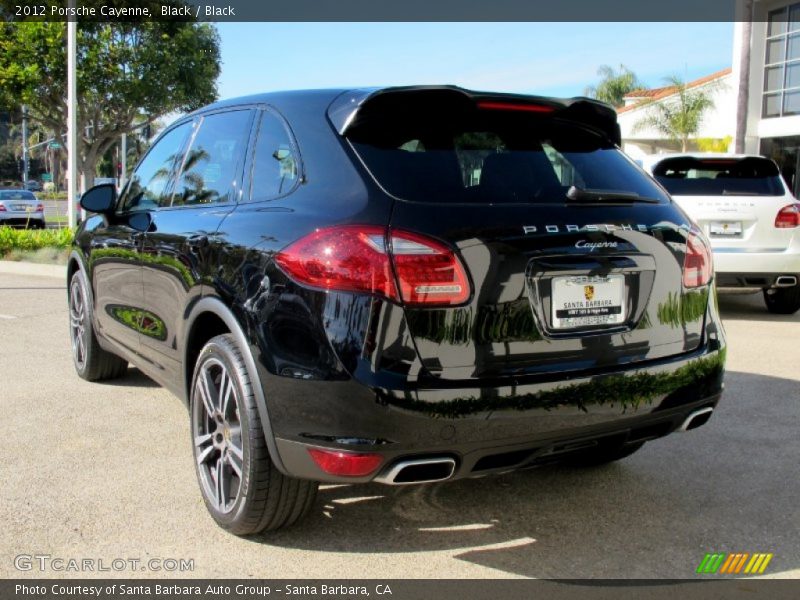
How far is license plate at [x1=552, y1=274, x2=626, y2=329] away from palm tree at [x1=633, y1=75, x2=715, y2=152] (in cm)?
2985

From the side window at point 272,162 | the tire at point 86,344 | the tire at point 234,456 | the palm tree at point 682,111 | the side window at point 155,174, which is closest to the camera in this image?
the tire at point 234,456

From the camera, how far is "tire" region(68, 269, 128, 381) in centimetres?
539

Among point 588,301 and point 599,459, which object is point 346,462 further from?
point 599,459

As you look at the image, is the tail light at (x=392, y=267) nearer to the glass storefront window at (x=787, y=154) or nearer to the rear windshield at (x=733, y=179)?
the rear windshield at (x=733, y=179)

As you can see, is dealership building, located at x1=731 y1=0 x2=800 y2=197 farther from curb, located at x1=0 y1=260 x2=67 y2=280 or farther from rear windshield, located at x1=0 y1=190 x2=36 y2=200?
rear windshield, located at x1=0 y1=190 x2=36 y2=200

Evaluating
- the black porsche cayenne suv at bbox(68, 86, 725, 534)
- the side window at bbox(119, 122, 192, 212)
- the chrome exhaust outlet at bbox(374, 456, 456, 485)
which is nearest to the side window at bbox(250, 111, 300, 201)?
the black porsche cayenne suv at bbox(68, 86, 725, 534)

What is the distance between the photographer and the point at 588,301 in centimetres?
290

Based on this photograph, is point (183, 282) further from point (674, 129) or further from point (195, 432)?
point (674, 129)

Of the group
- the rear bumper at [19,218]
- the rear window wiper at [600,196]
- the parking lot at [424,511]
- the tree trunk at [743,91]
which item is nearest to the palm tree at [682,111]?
the tree trunk at [743,91]

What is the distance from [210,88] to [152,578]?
25.3m

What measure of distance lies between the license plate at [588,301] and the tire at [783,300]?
6870mm

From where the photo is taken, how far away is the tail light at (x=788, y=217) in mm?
8367

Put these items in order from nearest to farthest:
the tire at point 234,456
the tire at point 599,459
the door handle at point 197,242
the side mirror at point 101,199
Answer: the tire at point 234,456 < the door handle at point 197,242 < the tire at point 599,459 < the side mirror at point 101,199

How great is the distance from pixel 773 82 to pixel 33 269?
19266 mm
